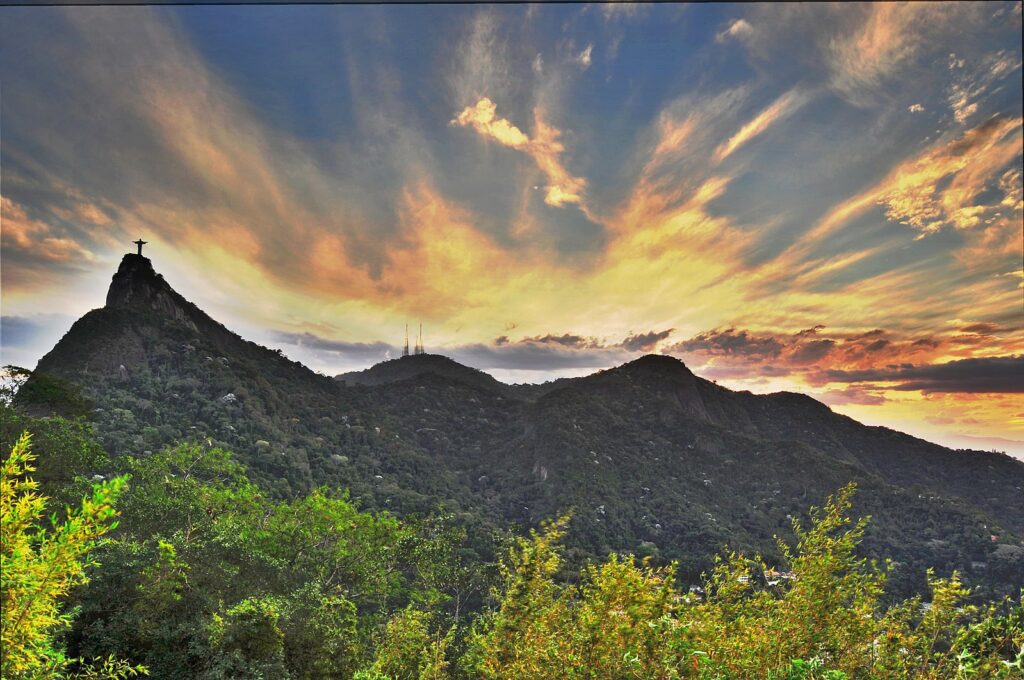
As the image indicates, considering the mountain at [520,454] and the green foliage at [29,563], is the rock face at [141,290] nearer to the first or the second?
the mountain at [520,454]

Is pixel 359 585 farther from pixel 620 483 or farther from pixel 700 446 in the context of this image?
pixel 700 446

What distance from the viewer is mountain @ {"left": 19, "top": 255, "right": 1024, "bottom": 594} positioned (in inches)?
3344

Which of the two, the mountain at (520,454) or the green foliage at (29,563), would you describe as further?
the mountain at (520,454)

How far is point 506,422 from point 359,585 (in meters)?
153

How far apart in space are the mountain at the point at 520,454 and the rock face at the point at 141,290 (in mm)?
629

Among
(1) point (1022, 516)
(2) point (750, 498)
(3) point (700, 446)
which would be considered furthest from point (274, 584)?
(1) point (1022, 516)

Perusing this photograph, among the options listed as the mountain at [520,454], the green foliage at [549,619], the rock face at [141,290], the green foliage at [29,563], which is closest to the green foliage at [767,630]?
the green foliage at [549,619]

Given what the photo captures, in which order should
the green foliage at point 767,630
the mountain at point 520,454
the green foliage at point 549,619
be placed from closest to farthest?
the green foliage at point 767,630 → the green foliage at point 549,619 → the mountain at point 520,454

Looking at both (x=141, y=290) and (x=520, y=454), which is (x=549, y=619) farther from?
(x=141, y=290)

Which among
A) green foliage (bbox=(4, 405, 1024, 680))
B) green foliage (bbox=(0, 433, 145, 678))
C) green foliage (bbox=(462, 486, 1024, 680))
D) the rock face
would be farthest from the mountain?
green foliage (bbox=(462, 486, 1024, 680))

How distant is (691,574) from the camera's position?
275ft

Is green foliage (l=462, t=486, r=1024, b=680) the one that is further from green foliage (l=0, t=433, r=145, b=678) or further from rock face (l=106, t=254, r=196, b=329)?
rock face (l=106, t=254, r=196, b=329)

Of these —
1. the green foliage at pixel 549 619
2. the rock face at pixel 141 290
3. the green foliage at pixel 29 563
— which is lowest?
the green foliage at pixel 549 619

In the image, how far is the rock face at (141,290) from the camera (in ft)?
382
